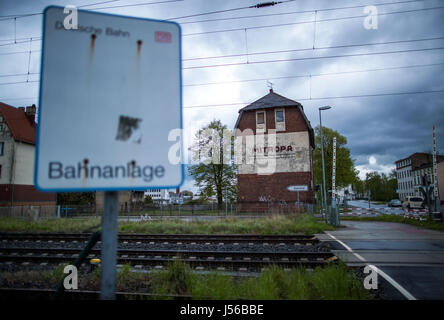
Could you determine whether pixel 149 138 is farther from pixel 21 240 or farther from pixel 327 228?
pixel 327 228

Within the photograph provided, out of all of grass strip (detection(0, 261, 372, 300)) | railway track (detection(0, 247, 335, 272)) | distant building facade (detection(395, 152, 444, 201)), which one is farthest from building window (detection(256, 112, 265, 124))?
distant building facade (detection(395, 152, 444, 201))

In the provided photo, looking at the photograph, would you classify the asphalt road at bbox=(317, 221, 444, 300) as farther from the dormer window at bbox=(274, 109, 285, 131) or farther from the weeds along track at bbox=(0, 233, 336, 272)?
the dormer window at bbox=(274, 109, 285, 131)

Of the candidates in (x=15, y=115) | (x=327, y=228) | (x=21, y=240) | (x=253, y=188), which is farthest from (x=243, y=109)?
(x=15, y=115)

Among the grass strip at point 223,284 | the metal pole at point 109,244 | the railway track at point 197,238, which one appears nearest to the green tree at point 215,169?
the railway track at point 197,238

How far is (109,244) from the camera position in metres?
1.57

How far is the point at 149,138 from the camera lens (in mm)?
1612

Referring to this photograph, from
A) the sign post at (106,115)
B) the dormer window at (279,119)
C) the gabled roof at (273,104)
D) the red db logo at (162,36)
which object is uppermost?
the gabled roof at (273,104)

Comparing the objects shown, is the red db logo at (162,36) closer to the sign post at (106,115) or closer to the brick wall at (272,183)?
the sign post at (106,115)

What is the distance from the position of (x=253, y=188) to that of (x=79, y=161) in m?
25.9

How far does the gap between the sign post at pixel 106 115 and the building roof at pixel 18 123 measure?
35.1m

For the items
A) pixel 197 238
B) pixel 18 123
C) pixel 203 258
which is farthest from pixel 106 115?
pixel 18 123

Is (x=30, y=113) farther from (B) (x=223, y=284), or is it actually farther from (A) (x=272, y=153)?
(B) (x=223, y=284)

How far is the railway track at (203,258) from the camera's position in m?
6.16

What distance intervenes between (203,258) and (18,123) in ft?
115
